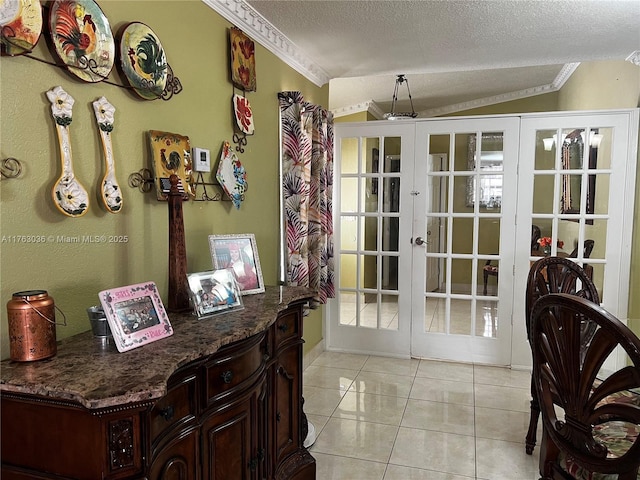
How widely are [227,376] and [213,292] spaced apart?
34 centimetres

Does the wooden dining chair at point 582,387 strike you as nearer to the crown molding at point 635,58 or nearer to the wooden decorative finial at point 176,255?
the wooden decorative finial at point 176,255

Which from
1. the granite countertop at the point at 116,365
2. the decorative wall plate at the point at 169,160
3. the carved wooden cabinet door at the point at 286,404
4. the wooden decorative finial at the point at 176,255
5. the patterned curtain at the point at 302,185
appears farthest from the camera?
the patterned curtain at the point at 302,185

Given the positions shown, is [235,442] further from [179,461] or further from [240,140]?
[240,140]

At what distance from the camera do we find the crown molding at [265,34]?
2229mm

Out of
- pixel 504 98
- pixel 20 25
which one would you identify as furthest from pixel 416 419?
pixel 504 98

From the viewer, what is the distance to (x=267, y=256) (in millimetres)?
2838

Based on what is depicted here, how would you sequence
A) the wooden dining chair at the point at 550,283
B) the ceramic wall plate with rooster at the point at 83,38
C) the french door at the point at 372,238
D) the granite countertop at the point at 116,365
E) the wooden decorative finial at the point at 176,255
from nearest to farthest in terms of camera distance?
the granite countertop at the point at 116,365, the ceramic wall plate with rooster at the point at 83,38, the wooden decorative finial at the point at 176,255, the wooden dining chair at the point at 550,283, the french door at the point at 372,238

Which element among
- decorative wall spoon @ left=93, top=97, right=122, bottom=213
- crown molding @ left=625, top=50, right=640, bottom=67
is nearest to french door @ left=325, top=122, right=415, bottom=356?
crown molding @ left=625, top=50, right=640, bottom=67

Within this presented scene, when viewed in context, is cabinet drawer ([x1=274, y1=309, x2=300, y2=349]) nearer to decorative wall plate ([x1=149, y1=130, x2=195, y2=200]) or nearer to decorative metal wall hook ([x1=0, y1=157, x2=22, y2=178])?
decorative wall plate ([x1=149, y1=130, x2=195, y2=200])

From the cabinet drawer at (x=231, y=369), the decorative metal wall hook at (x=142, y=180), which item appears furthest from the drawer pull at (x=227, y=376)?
the decorative metal wall hook at (x=142, y=180)

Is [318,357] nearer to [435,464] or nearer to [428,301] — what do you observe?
[428,301]

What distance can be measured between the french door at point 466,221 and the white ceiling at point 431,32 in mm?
455

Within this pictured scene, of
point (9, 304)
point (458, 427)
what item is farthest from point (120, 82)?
point (458, 427)

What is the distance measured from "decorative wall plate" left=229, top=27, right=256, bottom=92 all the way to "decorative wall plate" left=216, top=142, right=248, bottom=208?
14.6 inches
